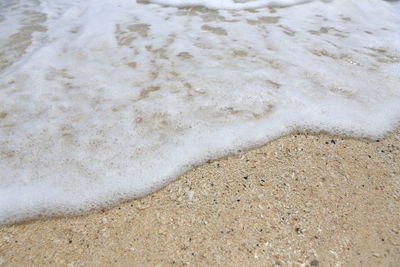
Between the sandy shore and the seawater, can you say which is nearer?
the sandy shore

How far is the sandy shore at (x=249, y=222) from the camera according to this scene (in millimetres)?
1508

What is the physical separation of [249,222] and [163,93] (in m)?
1.38

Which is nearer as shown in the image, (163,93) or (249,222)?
(249,222)

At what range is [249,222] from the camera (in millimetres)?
1651

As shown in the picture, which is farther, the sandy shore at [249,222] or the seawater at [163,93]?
the seawater at [163,93]

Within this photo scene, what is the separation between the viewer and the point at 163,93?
2.65 metres

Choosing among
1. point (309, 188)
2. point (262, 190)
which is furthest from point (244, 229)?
point (309, 188)

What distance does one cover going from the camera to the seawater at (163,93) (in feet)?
6.57

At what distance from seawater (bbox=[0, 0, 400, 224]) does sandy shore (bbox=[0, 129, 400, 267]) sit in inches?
6.1

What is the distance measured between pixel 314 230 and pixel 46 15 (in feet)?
15.1

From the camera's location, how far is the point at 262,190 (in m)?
1.82

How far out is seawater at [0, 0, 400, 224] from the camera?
2002 millimetres

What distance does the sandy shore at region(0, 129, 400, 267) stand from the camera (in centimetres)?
151

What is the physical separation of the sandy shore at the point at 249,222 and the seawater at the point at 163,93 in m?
0.16
